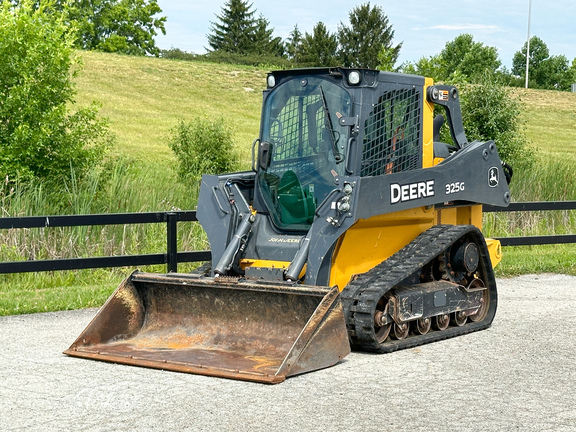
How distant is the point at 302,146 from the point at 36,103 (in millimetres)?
7178

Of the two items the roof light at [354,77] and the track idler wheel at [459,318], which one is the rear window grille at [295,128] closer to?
the roof light at [354,77]

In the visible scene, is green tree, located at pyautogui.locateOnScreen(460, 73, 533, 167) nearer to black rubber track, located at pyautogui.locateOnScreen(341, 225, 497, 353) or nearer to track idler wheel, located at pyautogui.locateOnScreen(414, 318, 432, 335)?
black rubber track, located at pyautogui.locateOnScreen(341, 225, 497, 353)

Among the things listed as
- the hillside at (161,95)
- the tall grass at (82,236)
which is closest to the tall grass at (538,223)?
the tall grass at (82,236)

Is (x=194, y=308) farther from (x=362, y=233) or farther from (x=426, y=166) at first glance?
(x=426, y=166)

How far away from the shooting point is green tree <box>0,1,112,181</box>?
14266 mm

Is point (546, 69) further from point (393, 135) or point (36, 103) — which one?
point (393, 135)

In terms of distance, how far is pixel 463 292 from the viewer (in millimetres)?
9023

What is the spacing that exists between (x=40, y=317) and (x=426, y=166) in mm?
4486

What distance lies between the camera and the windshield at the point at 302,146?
8.43 metres

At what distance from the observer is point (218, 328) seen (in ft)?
26.5

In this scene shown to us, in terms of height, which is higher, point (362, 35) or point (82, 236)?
point (362, 35)

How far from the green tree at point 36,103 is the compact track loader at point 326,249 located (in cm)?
637

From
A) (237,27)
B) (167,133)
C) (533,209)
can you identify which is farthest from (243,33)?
(533,209)

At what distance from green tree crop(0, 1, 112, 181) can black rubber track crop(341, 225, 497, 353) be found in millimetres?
7566
